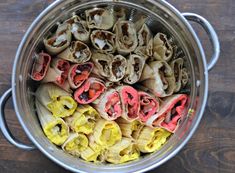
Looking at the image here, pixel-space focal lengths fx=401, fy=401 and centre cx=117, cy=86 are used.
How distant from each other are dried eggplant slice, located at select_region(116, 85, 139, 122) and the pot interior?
10cm

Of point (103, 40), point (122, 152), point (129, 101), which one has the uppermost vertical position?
point (103, 40)

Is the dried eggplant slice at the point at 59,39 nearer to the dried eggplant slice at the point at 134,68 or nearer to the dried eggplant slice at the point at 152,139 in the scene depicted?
the dried eggplant slice at the point at 134,68

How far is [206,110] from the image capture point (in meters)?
0.98

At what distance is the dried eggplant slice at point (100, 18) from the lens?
83cm

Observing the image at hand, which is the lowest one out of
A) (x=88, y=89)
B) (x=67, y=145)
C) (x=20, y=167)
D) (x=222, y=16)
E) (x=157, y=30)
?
(x=20, y=167)

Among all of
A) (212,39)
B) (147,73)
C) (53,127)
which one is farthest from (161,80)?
(53,127)

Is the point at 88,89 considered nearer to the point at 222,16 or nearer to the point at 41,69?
the point at 41,69

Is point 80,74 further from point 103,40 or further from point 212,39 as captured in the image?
point 212,39

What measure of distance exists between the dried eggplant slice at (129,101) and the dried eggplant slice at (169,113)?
0.04 metres

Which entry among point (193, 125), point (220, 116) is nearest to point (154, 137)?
point (193, 125)

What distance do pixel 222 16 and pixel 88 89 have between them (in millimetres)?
394

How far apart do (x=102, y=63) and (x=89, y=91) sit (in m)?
0.07

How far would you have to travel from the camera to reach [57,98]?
2.75 ft

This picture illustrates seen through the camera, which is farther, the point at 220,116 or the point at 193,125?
the point at 220,116
